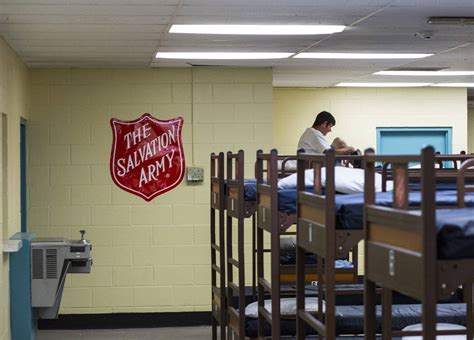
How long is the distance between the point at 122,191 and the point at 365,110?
4.38 m

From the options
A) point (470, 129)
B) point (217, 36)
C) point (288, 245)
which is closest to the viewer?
point (217, 36)

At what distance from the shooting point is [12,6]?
248 inches

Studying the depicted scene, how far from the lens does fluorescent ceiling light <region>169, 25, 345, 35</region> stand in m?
7.35

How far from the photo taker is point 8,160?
7.91 m

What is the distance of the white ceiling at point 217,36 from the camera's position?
6402 mm

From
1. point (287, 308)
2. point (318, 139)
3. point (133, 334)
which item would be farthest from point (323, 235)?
point (133, 334)

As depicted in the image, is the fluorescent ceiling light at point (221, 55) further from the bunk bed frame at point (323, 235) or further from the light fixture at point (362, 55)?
the bunk bed frame at point (323, 235)

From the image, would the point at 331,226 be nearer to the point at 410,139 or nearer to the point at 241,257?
the point at 241,257

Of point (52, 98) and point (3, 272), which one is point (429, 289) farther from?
point (52, 98)

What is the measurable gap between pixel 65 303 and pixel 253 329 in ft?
11.1

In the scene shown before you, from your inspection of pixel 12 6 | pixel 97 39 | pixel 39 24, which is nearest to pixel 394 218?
pixel 12 6

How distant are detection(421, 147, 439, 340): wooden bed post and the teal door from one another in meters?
10.2

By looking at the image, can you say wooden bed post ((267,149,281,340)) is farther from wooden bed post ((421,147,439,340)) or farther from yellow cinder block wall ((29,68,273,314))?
yellow cinder block wall ((29,68,273,314))

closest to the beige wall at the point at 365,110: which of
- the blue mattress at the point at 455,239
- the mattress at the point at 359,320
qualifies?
the mattress at the point at 359,320
